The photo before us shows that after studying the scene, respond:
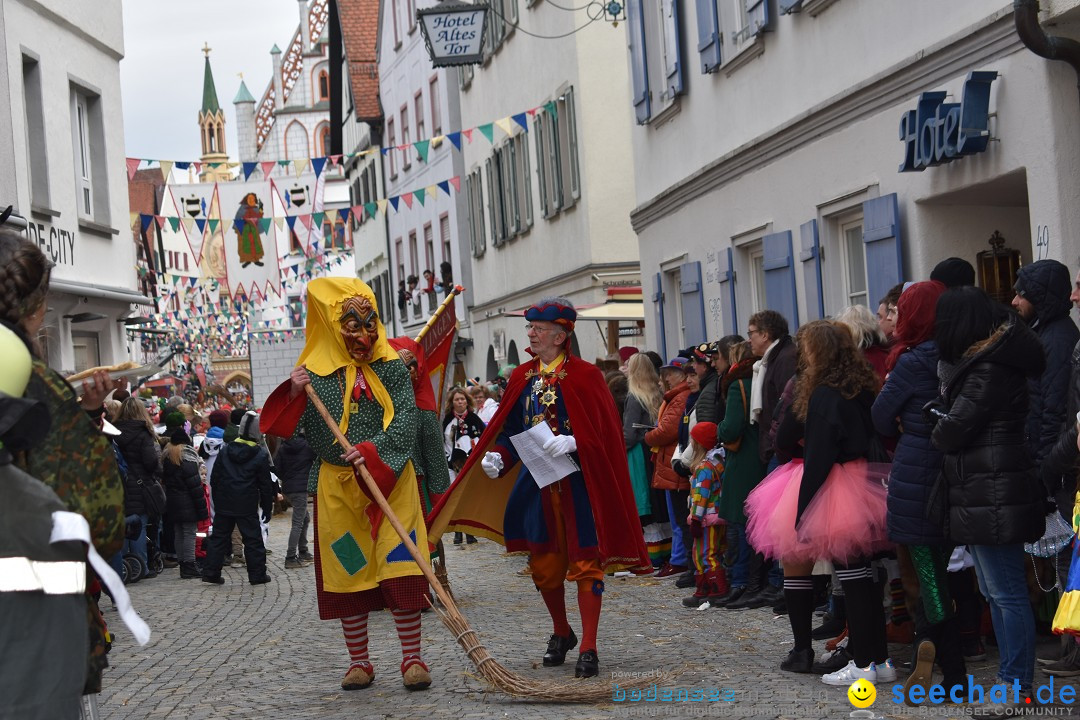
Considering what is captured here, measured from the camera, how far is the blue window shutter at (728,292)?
1612 cm

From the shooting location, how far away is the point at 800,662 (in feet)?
25.0

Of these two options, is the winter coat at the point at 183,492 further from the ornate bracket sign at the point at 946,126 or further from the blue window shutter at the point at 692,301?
the ornate bracket sign at the point at 946,126

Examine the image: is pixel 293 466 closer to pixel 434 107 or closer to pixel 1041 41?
pixel 1041 41

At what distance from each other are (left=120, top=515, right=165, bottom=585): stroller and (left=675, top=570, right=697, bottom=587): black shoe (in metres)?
4.50

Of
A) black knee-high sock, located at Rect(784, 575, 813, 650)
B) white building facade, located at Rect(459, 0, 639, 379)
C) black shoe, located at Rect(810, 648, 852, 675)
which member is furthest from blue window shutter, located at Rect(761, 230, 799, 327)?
white building facade, located at Rect(459, 0, 639, 379)

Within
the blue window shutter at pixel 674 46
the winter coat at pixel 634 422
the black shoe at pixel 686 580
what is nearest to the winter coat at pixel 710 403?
the black shoe at pixel 686 580

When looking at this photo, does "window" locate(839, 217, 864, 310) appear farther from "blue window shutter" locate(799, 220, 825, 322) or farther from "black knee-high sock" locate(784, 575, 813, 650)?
"black knee-high sock" locate(784, 575, 813, 650)

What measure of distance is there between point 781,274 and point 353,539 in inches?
283

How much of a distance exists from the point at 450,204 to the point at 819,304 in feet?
79.8

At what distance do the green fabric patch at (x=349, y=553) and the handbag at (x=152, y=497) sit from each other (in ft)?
21.4

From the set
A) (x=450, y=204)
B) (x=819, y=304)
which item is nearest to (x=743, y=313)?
(x=819, y=304)

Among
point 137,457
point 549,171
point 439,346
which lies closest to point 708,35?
point 439,346

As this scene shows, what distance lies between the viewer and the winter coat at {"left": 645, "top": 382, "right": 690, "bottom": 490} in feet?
39.0

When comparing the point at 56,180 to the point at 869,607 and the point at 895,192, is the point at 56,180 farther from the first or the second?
the point at 869,607
